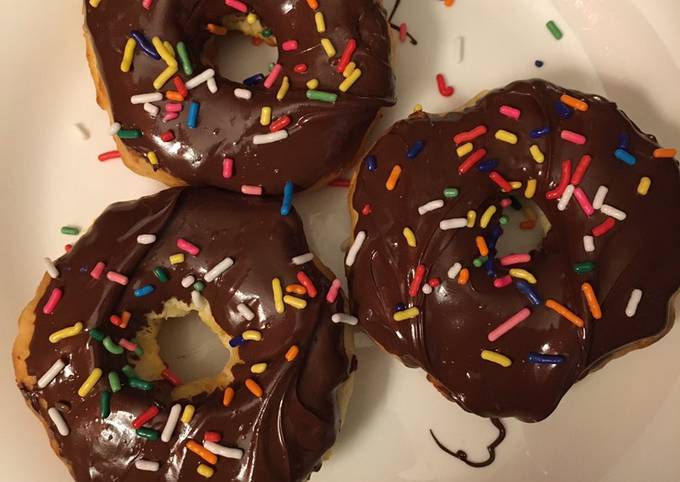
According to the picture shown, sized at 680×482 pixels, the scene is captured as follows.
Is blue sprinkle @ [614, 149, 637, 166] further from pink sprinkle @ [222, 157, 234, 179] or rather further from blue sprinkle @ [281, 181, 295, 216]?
pink sprinkle @ [222, 157, 234, 179]

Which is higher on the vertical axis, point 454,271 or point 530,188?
point 530,188

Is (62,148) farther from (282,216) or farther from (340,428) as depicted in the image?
(340,428)

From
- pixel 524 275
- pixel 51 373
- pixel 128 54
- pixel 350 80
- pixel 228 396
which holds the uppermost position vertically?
pixel 128 54

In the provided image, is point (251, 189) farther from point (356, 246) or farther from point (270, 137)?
point (356, 246)

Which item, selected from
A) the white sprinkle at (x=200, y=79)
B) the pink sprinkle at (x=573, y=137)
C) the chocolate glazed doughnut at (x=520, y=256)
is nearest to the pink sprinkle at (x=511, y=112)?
the chocolate glazed doughnut at (x=520, y=256)

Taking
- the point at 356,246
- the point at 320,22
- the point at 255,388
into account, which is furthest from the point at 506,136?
the point at 255,388

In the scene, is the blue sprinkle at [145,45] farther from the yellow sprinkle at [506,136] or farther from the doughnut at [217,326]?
the yellow sprinkle at [506,136]

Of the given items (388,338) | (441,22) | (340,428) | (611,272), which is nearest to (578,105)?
(611,272)
